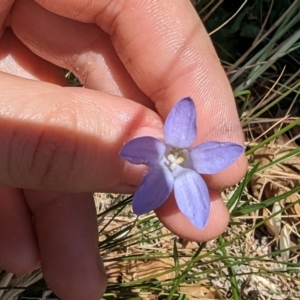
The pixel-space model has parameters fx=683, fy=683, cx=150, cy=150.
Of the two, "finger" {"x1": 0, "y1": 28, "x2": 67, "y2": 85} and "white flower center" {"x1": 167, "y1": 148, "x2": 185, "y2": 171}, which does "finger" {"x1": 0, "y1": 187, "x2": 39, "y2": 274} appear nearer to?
"finger" {"x1": 0, "y1": 28, "x2": 67, "y2": 85}

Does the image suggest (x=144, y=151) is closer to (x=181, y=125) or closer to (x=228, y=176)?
(x=181, y=125)

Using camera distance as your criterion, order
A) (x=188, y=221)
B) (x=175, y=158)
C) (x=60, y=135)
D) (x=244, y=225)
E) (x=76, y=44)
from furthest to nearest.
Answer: (x=244, y=225)
(x=76, y=44)
(x=188, y=221)
(x=175, y=158)
(x=60, y=135)

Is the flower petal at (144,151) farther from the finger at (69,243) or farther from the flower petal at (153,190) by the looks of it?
the finger at (69,243)

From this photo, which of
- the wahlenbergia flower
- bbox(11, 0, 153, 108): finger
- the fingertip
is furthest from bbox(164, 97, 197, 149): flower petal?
bbox(11, 0, 153, 108): finger

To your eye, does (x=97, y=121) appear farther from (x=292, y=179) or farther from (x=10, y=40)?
(x=292, y=179)

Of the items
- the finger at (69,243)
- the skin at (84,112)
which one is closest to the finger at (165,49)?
the skin at (84,112)

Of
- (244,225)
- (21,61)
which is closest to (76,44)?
(21,61)

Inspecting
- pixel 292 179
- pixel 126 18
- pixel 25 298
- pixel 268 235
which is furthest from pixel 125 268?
pixel 126 18

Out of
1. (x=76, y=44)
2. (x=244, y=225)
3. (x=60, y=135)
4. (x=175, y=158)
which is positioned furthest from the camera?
(x=244, y=225)
